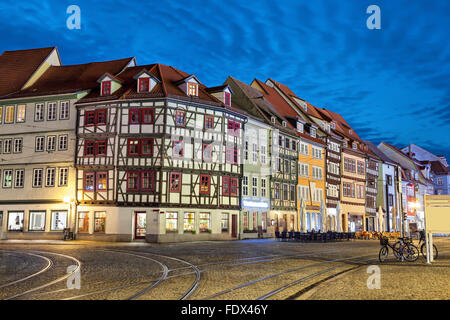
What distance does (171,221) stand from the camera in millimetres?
35406

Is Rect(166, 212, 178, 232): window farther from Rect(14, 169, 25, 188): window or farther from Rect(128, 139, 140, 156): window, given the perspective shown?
Rect(14, 169, 25, 188): window

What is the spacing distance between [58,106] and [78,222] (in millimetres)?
9540

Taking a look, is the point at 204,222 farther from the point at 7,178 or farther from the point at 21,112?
the point at 21,112

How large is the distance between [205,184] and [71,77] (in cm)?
1554

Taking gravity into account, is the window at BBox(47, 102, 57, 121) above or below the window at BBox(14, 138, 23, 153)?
above

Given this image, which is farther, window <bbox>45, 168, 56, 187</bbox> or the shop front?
the shop front

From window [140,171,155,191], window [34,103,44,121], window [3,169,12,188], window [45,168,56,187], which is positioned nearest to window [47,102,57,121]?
window [34,103,44,121]

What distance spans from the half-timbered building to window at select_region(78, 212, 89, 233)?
76 millimetres

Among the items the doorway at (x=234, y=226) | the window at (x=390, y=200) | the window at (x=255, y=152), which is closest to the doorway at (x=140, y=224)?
the doorway at (x=234, y=226)

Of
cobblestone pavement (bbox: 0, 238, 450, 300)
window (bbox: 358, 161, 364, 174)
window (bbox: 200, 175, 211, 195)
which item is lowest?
cobblestone pavement (bbox: 0, 238, 450, 300)

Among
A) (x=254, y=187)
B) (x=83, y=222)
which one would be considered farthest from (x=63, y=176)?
(x=254, y=187)

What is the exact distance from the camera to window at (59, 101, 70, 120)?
38.0m

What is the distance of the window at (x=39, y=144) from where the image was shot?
38341 millimetres

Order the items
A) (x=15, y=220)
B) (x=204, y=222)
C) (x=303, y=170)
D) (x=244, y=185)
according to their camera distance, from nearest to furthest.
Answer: (x=204, y=222) → (x=15, y=220) → (x=244, y=185) → (x=303, y=170)
